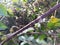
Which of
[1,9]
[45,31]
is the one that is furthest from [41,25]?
[1,9]

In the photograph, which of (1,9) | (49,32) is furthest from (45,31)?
(1,9)

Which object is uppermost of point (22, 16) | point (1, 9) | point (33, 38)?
point (1, 9)

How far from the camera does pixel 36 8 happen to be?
3.34ft

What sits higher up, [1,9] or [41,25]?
[1,9]

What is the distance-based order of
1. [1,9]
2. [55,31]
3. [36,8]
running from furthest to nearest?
1. [36,8]
2. [55,31]
3. [1,9]

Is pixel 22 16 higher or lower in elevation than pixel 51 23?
lower

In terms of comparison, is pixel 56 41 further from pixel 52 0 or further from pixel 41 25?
pixel 52 0

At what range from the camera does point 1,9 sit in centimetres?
32

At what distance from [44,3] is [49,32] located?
550 mm

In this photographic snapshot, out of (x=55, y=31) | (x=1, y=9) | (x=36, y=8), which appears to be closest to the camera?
(x=1, y=9)

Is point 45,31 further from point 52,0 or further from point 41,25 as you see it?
point 52,0

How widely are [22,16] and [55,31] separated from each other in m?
0.66

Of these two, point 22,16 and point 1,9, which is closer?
point 1,9

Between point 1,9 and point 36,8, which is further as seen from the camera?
point 36,8
